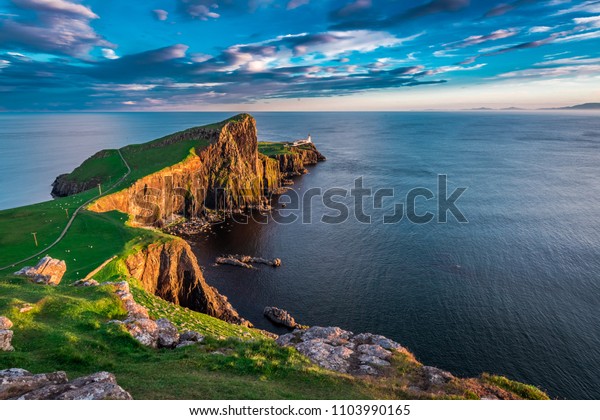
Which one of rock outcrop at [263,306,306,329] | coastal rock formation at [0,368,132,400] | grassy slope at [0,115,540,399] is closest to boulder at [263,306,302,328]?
rock outcrop at [263,306,306,329]

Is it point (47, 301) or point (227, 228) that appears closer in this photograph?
point (47, 301)

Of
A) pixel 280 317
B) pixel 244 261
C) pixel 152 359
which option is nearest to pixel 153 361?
pixel 152 359

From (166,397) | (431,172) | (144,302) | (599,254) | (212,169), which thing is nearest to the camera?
(166,397)

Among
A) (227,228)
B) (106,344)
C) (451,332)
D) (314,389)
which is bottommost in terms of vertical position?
(451,332)

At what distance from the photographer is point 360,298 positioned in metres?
60.5

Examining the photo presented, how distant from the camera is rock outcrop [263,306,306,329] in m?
54.9

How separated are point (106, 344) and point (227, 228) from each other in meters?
78.3

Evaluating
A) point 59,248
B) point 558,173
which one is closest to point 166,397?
point 59,248

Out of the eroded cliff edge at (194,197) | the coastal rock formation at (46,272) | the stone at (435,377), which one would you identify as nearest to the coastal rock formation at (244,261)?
the eroded cliff edge at (194,197)

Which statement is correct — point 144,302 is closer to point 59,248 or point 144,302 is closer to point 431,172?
point 59,248

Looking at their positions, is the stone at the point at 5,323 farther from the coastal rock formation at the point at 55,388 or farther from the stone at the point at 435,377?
the stone at the point at 435,377

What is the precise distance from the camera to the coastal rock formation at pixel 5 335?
19281mm

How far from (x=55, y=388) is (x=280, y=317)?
43.1 meters

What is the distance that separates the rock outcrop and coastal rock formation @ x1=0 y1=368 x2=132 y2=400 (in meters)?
41.1
